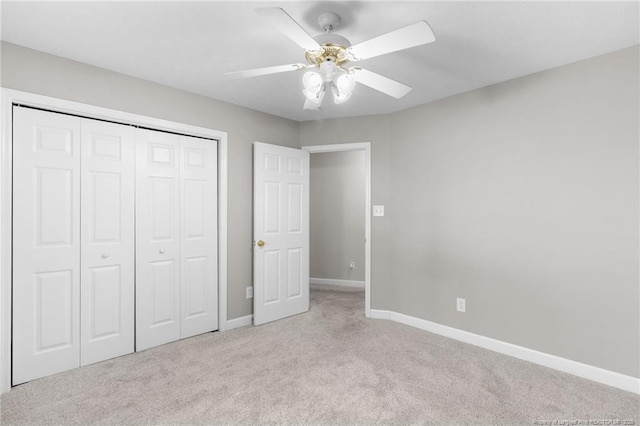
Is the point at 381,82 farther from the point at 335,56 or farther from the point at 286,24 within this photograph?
the point at 286,24

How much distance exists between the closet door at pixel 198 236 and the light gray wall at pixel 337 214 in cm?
250

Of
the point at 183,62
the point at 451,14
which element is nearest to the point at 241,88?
the point at 183,62

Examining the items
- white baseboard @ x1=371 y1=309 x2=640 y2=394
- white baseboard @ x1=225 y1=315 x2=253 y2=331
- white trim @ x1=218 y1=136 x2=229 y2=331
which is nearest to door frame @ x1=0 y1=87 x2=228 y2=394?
white trim @ x1=218 y1=136 x2=229 y2=331

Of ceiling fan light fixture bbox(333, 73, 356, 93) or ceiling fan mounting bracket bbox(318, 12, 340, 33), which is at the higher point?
ceiling fan mounting bracket bbox(318, 12, 340, 33)

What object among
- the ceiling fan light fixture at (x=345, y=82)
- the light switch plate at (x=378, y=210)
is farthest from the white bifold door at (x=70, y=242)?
the light switch plate at (x=378, y=210)

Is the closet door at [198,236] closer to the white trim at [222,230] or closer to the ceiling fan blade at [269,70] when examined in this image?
the white trim at [222,230]

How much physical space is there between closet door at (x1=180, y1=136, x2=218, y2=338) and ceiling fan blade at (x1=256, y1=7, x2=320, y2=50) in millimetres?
1932

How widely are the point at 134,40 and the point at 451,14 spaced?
1.97 meters

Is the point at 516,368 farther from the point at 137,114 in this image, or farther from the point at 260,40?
the point at 137,114

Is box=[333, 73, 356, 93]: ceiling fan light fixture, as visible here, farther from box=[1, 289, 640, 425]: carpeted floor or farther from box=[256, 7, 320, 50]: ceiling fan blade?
box=[1, 289, 640, 425]: carpeted floor

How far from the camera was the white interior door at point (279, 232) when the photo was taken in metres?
3.71

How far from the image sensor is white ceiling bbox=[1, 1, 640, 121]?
1.89 meters

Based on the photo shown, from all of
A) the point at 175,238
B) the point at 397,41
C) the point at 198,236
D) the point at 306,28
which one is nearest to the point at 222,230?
the point at 198,236

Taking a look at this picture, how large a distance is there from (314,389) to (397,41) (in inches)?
84.5
